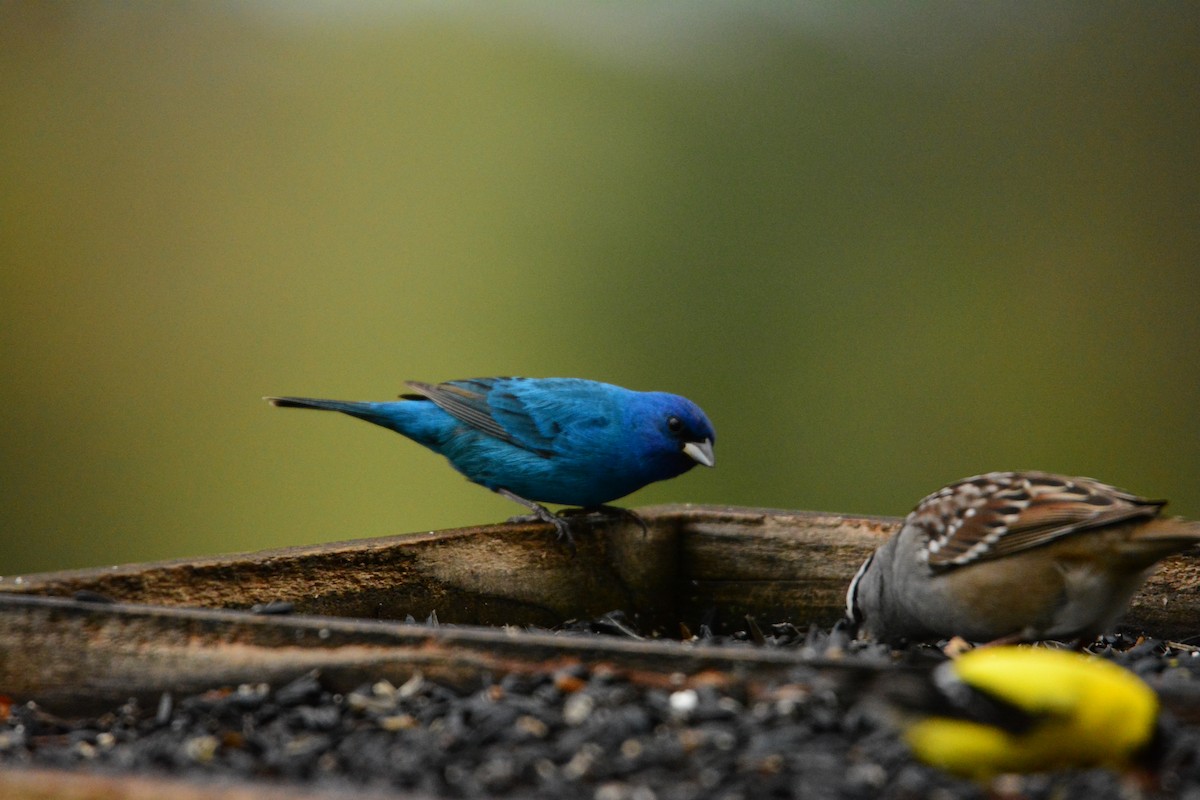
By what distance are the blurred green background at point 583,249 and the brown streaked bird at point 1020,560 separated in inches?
170

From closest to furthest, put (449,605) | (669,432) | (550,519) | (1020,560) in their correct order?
(1020,560), (449,605), (550,519), (669,432)

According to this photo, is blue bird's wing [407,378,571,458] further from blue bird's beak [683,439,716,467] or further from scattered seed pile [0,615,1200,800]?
scattered seed pile [0,615,1200,800]

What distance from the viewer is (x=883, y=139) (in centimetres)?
850

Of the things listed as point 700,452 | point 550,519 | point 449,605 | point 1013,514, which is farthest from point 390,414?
point 1013,514

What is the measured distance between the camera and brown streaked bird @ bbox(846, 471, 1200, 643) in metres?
3.16

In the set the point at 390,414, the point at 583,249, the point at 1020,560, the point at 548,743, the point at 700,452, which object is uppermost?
the point at 583,249

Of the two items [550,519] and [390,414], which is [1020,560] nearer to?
[550,519]

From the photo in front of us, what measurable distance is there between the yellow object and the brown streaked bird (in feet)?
3.96

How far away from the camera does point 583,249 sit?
8.60 meters

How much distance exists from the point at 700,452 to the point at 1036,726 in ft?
10.3

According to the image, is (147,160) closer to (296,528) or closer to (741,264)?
(296,528)

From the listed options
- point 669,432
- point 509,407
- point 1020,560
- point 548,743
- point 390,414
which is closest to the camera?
point 548,743

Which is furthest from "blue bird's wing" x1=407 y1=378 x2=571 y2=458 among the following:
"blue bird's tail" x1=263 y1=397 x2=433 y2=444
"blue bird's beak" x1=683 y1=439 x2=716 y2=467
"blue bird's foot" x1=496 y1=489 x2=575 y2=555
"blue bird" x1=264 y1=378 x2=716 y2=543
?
"blue bird's beak" x1=683 y1=439 x2=716 y2=467

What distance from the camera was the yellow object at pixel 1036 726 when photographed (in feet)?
6.20
